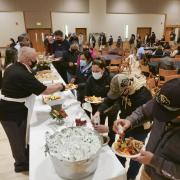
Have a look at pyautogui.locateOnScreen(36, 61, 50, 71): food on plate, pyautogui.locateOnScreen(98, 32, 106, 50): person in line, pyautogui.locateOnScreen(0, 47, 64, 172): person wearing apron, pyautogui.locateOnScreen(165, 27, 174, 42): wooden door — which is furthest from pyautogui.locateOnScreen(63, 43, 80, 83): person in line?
pyautogui.locateOnScreen(165, 27, 174, 42): wooden door

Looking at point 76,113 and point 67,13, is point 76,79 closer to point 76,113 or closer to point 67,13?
point 76,113

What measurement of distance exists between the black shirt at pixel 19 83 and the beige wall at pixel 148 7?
35.1ft

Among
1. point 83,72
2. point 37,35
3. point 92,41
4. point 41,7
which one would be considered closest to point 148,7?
point 92,41

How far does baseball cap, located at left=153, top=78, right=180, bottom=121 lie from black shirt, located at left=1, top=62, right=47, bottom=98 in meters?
1.13

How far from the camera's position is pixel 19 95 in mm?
1792

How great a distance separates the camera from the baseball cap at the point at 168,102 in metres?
0.89

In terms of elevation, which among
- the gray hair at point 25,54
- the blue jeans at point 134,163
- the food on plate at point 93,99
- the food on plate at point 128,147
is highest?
the gray hair at point 25,54

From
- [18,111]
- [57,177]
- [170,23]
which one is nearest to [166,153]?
[57,177]

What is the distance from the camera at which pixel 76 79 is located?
295 cm

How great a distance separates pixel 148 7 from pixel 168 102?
40.6ft

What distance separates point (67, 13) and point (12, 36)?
3.21 metres

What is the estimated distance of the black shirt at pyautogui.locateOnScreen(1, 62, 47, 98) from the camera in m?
1.72

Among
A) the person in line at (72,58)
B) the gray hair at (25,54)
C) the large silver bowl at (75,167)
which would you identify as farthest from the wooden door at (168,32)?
the large silver bowl at (75,167)

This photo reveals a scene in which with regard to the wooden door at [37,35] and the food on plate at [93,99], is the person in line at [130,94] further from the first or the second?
the wooden door at [37,35]
